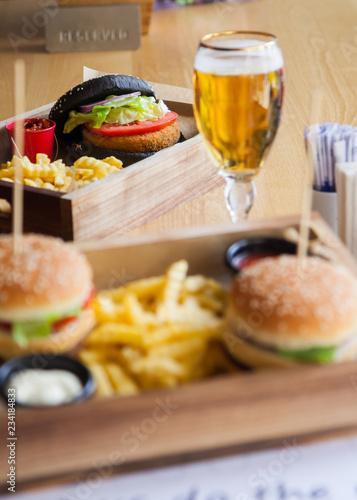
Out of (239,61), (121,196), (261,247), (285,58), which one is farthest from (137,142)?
(285,58)

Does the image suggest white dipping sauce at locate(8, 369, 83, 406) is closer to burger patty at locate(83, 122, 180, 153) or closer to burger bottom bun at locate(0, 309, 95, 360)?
burger bottom bun at locate(0, 309, 95, 360)

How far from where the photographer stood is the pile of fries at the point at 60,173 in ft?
5.54

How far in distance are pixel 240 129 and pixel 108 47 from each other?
2.22 metres

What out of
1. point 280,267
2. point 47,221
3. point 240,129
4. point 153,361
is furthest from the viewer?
point 47,221

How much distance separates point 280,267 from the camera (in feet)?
3.63

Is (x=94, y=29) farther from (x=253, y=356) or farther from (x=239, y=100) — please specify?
(x=253, y=356)

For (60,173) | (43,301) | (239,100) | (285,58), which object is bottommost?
(285,58)

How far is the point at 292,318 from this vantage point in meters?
1.00

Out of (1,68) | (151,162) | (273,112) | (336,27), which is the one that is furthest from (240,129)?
(336,27)

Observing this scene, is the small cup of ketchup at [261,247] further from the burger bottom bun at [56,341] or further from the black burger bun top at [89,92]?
the black burger bun top at [89,92]

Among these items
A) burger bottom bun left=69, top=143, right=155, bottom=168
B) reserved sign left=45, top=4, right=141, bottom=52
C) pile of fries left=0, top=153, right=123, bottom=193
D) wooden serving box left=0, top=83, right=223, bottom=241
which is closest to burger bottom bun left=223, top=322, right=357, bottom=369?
wooden serving box left=0, top=83, right=223, bottom=241

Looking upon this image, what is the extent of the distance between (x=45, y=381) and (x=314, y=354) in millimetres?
381

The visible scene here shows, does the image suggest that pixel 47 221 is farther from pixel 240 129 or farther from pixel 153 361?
pixel 153 361

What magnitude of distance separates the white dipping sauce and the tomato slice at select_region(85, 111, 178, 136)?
3.50 ft
